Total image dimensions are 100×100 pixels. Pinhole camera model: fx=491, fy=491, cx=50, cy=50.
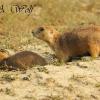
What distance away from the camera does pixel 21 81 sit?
9141 mm

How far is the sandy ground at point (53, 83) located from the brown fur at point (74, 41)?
2.64 feet

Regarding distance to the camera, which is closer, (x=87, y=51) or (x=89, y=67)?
(x=89, y=67)

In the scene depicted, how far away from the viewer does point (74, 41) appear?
1105cm

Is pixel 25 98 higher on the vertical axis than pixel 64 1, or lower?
lower

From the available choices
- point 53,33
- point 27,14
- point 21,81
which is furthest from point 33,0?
point 21,81

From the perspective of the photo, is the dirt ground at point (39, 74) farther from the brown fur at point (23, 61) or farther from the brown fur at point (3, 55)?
the brown fur at point (3, 55)

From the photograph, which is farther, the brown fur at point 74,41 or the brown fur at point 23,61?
the brown fur at point 74,41

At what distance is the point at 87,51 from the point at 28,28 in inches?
205

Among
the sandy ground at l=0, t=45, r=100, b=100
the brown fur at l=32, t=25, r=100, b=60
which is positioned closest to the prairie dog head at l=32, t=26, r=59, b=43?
the brown fur at l=32, t=25, r=100, b=60

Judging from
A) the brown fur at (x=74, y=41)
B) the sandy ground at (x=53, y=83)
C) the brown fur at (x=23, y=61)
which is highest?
the brown fur at (x=74, y=41)

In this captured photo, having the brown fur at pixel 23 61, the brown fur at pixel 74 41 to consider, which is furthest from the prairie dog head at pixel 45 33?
the brown fur at pixel 23 61

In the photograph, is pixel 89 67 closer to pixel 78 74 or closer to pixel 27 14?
pixel 78 74

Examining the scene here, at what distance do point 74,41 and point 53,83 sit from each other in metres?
2.24

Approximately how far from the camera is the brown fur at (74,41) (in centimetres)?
1084
